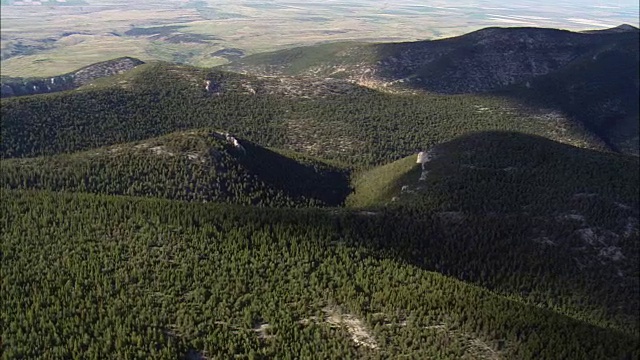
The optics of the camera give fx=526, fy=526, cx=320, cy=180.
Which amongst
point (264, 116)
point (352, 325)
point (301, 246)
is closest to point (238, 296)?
point (352, 325)

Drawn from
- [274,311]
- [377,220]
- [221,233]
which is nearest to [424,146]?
[377,220]

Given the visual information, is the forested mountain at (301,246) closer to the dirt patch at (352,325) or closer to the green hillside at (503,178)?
the dirt patch at (352,325)

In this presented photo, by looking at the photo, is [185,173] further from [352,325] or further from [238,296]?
[352,325]

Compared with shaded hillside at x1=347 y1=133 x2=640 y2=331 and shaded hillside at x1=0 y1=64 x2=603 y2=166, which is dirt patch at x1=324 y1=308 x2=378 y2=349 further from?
shaded hillside at x1=0 y1=64 x2=603 y2=166

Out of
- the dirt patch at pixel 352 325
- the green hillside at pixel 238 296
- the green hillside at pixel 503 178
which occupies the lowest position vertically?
the dirt patch at pixel 352 325

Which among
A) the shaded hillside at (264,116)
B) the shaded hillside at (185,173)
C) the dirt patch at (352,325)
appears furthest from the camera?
the shaded hillside at (264,116)

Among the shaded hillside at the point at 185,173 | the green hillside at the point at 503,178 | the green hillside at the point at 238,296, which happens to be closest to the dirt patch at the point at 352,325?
the green hillside at the point at 238,296

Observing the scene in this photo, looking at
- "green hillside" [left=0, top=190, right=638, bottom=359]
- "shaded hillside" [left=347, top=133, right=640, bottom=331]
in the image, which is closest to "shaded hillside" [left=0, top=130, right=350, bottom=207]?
"shaded hillside" [left=347, top=133, right=640, bottom=331]
